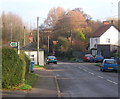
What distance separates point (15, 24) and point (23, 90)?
37660 millimetres

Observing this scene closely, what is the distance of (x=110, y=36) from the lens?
6962 cm

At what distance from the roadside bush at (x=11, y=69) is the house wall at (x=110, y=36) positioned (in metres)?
56.5

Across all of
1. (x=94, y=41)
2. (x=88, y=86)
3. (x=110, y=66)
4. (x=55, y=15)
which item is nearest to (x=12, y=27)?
(x=110, y=66)

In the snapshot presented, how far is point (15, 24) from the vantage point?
5047 cm

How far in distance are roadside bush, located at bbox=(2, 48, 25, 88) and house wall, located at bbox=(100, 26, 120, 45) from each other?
56.5 meters

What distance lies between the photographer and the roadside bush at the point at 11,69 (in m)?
14.0

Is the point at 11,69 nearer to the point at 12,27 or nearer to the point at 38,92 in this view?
the point at 38,92

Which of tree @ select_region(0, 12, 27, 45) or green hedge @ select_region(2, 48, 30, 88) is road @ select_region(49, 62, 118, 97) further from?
tree @ select_region(0, 12, 27, 45)

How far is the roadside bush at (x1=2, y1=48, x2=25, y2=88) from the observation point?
14.0 metres

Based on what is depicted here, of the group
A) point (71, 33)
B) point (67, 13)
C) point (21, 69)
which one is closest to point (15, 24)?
point (71, 33)

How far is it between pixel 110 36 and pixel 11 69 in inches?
2263

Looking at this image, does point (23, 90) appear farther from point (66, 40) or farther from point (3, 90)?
point (66, 40)

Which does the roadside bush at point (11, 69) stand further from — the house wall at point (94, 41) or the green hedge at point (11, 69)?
the house wall at point (94, 41)

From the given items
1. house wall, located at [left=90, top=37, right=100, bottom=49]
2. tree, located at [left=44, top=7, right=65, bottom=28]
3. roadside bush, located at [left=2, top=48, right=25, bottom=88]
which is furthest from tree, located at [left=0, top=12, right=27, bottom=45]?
roadside bush, located at [left=2, top=48, right=25, bottom=88]
